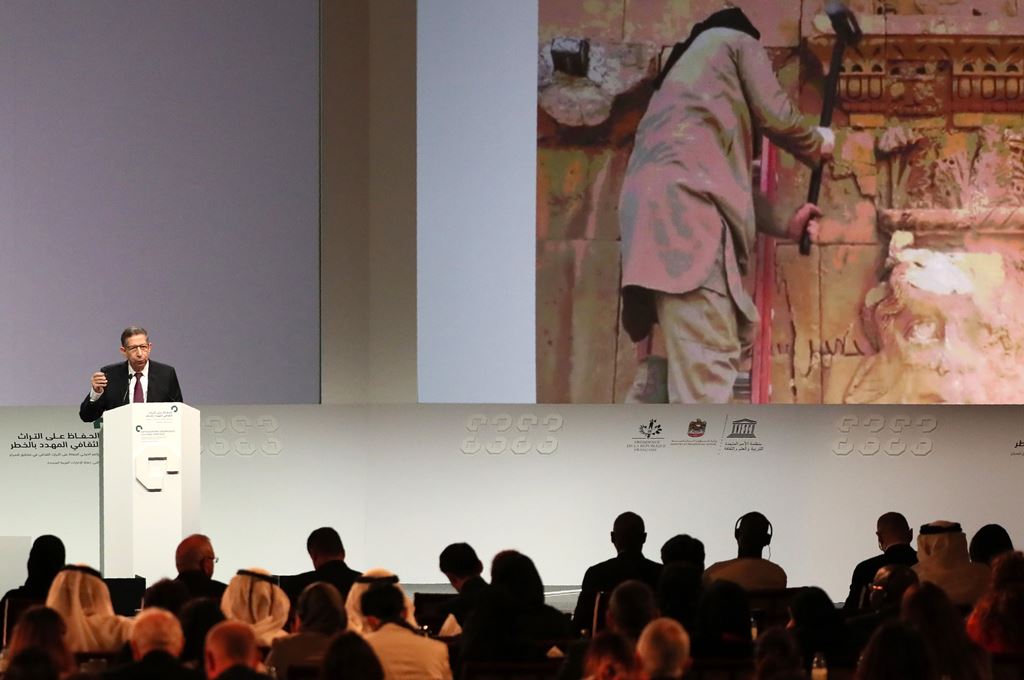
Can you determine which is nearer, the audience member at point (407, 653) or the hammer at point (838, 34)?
the audience member at point (407, 653)

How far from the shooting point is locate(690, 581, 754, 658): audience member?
17.2 ft

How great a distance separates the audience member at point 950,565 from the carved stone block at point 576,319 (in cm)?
311

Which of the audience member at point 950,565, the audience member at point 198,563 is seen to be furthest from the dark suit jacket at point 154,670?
the audience member at point 950,565

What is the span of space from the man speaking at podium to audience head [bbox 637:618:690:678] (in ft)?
13.6

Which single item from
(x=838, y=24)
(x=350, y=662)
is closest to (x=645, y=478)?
(x=838, y=24)

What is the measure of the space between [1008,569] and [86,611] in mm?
3262

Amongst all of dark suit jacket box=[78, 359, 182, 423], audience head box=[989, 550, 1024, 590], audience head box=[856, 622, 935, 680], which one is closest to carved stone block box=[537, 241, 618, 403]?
dark suit jacket box=[78, 359, 182, 423]

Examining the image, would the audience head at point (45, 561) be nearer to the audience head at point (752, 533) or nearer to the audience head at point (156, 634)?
the audience head at point (156, 634)

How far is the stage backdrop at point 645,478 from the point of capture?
33.2 feet

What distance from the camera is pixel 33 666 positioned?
384cm

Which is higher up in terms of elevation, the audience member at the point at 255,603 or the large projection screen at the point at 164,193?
the large projection screen at the point at 164,193

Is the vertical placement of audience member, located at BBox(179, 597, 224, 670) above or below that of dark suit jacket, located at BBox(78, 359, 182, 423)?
below

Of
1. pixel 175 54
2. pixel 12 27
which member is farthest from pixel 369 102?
pixel 12 27

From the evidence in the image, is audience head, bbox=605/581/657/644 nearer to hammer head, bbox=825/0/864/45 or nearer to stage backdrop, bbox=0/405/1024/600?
stage backdrop, bbox=0/405/1024/600
